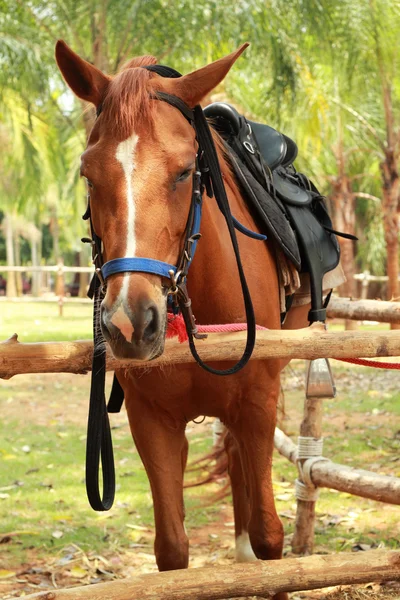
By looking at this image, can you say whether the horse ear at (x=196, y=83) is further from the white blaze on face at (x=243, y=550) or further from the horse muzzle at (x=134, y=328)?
the white blaze on face at (x=243, y=550)

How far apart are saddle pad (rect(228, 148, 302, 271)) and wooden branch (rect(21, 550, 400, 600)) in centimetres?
119

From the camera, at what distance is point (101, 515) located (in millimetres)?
5105

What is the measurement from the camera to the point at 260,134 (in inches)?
150

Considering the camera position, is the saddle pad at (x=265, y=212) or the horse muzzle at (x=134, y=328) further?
the saddle pad at (x=265, y=212)

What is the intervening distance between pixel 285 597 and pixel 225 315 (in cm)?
137

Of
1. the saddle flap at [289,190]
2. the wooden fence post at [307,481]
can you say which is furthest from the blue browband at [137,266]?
the wooden fence post at [307,481]

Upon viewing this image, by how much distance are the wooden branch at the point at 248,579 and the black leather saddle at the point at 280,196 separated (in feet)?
3.76

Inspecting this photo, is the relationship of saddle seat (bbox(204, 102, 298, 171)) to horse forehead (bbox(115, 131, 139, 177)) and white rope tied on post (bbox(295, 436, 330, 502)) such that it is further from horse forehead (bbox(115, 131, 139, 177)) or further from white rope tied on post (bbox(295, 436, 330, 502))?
white rope tied on post (bbox(295, 436, 330, 502))

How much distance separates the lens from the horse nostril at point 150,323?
76.4 inches

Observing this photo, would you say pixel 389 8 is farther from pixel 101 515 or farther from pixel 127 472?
pixel 101 515

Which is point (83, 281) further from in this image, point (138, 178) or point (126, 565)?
point (138, 178)

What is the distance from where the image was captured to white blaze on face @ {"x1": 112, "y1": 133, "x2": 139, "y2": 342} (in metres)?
1.91

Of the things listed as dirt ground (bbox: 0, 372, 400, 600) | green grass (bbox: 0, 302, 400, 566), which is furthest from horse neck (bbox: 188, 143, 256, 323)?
green grass (bbox: 0, 302, 400, 566)

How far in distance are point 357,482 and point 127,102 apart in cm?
264
